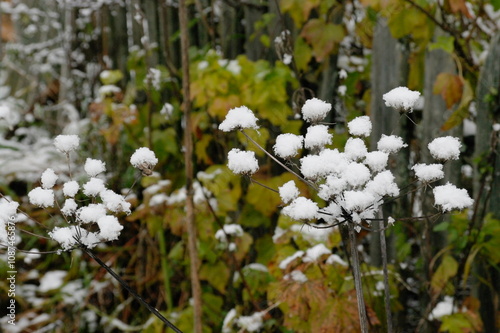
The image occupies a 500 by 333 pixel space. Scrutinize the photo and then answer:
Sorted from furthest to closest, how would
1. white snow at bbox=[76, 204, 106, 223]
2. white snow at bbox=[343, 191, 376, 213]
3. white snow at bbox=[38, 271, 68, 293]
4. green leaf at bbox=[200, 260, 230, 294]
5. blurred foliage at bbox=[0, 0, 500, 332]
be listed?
white snow at bbox=[38, 271, 68, 293] < green leaf at bbox=[200, 260, 230, 294] < blurred foliage at bbox=[0, 0, 500, 332] < white snow at bbox=[76, 204, 106, 223] < white snow at bbox=[343, 191, 376, 213]

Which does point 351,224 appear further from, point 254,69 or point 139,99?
point 139,99

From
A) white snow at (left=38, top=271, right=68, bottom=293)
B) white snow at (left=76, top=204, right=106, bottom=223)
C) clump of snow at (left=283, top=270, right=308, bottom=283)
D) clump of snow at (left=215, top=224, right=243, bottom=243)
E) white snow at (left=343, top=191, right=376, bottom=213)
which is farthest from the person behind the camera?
white snow at (left=38, top=271, right=68, bottom=293)

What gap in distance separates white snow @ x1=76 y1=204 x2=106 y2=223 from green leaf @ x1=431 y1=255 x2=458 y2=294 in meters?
1.63

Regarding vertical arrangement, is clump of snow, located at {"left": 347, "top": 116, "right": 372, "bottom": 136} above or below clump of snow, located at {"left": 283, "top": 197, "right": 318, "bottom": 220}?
above

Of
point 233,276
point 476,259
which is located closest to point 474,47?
point 476,259

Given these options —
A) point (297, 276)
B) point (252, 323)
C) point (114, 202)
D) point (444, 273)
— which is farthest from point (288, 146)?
point (444, 273)

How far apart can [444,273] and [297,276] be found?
74 cm

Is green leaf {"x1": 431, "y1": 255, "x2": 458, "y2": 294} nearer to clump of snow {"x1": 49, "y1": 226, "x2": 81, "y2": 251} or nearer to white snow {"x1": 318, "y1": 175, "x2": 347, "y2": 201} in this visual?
white snow {"x1": 318, "y1": 175, "x2": 347, "y2": 201}

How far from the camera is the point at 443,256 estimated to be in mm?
2203

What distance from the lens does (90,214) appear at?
0.96 metres

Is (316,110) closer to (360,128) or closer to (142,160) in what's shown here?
(360,128)

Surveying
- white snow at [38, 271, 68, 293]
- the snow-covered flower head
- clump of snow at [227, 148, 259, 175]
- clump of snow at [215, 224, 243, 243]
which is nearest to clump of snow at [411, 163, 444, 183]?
clump of snow at [227, 148, 259, 175]

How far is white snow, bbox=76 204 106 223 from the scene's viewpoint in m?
0.95

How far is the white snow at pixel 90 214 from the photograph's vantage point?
3.11 ft
